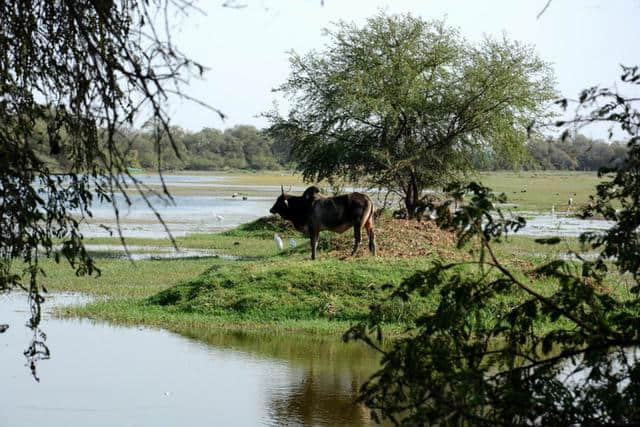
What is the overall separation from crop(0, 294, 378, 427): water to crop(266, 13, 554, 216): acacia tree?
1299 centimetres

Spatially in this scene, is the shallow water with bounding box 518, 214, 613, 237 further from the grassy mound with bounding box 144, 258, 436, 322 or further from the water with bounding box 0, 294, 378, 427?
the water with bounding box 0, 294, 378, 427

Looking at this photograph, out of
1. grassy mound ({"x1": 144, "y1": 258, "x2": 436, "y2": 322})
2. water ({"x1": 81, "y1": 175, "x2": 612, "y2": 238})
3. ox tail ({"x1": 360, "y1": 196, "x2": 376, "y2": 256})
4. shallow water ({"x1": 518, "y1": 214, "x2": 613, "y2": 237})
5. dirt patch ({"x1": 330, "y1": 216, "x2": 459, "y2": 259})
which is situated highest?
ox tail ({"x1": 360, "y1": 196, "x2": 376, "y2": 256})

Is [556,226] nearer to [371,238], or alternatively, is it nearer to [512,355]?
[371,238]

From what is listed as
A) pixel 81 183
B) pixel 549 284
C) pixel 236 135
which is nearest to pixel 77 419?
pixel 81 183

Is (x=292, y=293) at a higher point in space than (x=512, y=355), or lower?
lower

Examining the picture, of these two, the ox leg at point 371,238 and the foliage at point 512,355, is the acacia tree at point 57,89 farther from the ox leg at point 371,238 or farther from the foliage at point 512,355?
the ox leg at point 371,238

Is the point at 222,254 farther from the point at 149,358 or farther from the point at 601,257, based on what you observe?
the point at 601,257

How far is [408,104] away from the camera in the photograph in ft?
88.9

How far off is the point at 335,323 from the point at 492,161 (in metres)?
15.2

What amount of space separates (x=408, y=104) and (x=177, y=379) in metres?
16.0

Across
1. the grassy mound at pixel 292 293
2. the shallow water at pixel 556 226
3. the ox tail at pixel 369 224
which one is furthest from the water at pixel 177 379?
the shallow water at pixel 556 226

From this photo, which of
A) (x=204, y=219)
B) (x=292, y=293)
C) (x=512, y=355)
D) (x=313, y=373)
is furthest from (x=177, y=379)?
(x=204, y=219)

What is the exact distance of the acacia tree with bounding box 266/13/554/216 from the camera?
89.6 feet

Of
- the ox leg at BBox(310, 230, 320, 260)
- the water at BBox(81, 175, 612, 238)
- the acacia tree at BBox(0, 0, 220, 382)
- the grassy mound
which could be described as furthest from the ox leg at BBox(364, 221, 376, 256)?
the acacia tree at BBox(0, 0, 220, 382)
